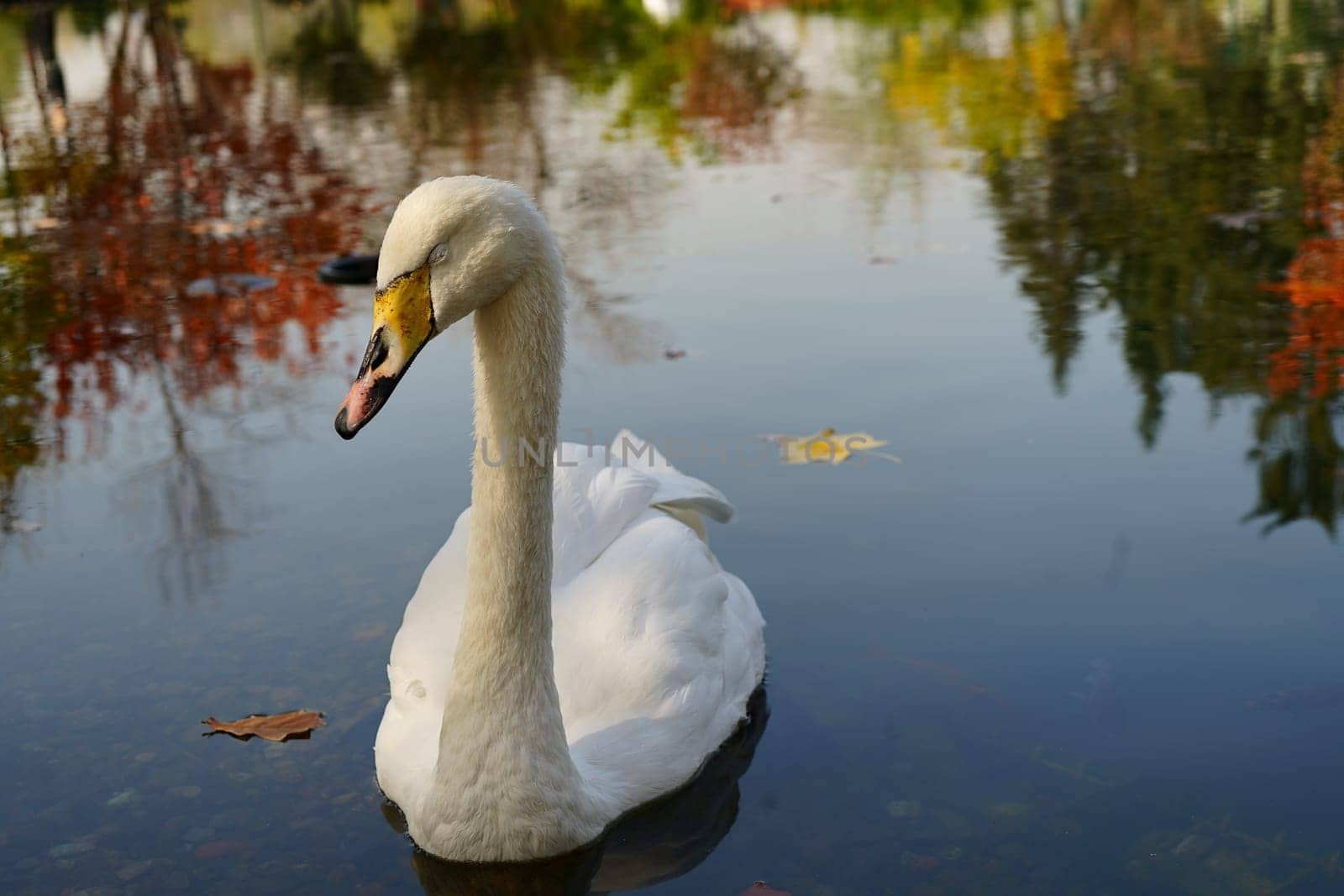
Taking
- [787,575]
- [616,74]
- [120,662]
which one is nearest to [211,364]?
[120,662]

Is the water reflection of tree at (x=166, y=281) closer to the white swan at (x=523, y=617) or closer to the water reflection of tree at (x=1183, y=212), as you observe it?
the white swan at (x=523, y=617)

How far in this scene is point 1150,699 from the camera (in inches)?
171

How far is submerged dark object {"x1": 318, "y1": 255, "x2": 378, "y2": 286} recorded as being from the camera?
9539 millimetres

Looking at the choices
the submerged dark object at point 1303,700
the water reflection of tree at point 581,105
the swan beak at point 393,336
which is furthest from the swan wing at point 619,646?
the water reflection of tree at point 581,105

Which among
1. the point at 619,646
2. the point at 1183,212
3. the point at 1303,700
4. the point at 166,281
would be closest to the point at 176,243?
the point at 166,281

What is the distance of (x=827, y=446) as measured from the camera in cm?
638

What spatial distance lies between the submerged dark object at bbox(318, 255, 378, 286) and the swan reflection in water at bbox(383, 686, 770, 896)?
19.7 ft

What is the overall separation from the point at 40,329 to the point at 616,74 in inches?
476

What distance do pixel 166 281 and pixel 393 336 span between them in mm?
7207

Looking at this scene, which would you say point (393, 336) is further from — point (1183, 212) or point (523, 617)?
point (1183, 212)

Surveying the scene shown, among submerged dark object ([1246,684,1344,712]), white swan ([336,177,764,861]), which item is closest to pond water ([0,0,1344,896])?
submerged dark object ([1246,684,1344,712])

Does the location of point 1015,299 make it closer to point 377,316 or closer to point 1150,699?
point 1150,699

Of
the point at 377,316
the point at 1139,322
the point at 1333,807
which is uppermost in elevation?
the point at 377,316

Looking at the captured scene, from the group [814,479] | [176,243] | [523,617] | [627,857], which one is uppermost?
[176,243]
